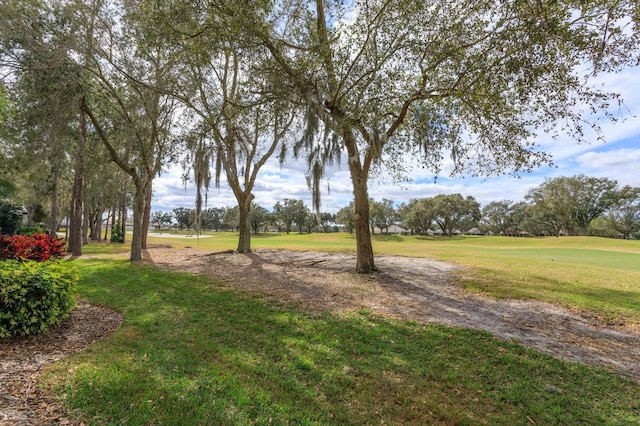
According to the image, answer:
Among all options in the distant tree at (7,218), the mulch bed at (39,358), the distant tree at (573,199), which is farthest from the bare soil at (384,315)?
the distant tree at (573,199)

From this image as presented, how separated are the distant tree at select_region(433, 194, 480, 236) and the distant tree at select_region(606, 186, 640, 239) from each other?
18.6 m

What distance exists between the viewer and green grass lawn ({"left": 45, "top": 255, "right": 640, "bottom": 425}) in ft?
8.67

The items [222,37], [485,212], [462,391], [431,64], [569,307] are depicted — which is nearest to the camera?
[462,391]

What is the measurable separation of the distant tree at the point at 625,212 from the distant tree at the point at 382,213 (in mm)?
31898

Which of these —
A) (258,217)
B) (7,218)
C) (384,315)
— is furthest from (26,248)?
(258,217)

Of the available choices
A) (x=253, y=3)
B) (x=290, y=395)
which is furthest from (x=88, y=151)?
(x=290, y=395)

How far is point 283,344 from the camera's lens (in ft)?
13.1

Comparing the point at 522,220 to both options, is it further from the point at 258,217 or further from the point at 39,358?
the point at 39,358

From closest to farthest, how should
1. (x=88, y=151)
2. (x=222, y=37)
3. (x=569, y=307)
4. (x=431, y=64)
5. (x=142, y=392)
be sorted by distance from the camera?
(x=142, y=392), (x=569, y=307), (x=222, y=37), (x=431, y=64), (x=88, y=151)

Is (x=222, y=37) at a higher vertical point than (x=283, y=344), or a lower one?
higher

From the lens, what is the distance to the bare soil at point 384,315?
292 cm

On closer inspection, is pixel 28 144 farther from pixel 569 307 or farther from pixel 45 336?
pixel 569 307

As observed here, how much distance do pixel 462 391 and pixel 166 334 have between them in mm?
3679

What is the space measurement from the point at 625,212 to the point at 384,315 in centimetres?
6335
